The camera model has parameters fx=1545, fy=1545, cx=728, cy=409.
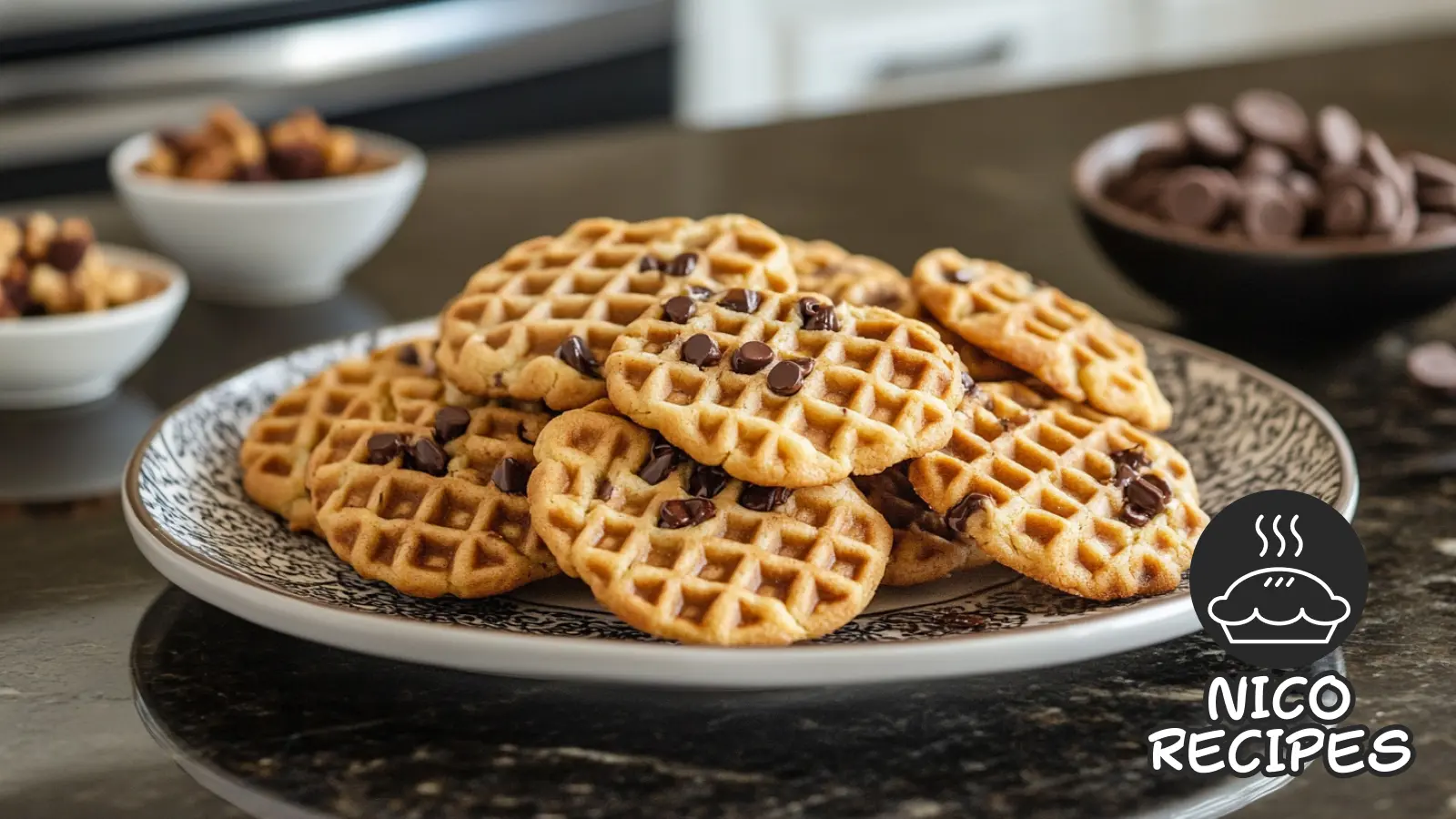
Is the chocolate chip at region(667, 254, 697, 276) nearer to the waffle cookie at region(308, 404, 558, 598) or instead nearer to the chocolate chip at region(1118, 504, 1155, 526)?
the waffle cookie at region(308, 404, 558, 598)

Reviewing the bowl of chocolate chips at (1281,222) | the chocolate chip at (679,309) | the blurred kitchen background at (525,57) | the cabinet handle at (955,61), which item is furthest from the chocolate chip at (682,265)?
the cabinet handle at (955,61)

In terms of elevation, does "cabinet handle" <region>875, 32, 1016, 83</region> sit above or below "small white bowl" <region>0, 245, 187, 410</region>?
above

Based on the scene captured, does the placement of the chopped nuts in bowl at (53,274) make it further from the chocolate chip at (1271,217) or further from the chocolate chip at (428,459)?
the chocolate chip at (1271,217)

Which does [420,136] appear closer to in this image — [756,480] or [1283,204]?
[1283,204]

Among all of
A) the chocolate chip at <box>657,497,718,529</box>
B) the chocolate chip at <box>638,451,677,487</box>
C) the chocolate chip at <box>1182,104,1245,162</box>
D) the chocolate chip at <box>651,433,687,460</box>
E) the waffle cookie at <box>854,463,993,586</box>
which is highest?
the chocolate chip at <box>1182,104,1245,162</box>

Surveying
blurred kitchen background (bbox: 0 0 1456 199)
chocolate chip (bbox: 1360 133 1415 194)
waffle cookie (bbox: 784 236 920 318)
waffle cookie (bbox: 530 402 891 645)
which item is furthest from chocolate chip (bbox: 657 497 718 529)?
blurred kitchen background (bbox: 0 0 1456 199)

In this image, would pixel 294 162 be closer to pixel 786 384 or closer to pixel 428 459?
pixel 428 459

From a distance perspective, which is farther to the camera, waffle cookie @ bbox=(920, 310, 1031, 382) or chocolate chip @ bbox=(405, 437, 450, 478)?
waffle cookie @ bbox=(920, 310, 1031, 382)
